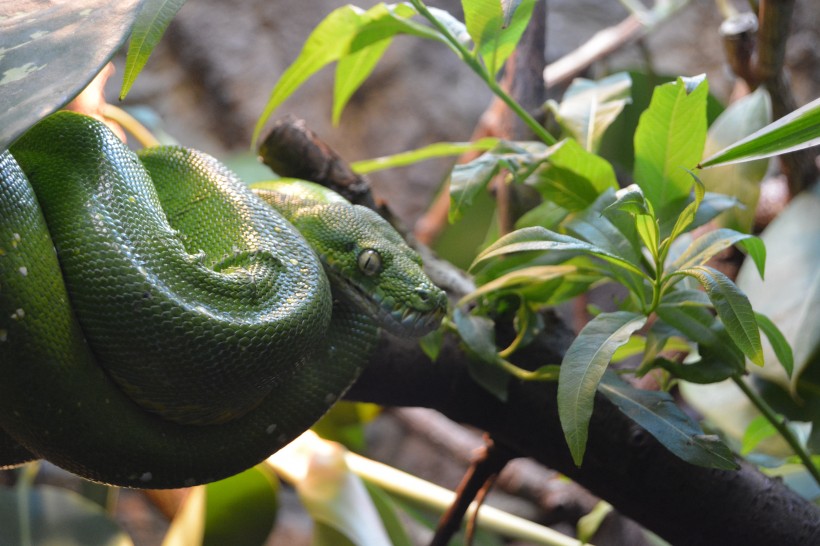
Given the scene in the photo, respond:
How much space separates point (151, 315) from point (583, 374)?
0.58 m

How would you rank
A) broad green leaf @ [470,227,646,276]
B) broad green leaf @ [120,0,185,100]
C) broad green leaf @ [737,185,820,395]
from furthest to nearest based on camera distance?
broad green leaf @ [737,185,820,395] → broad green leaf @ [470,227,646,276] → broad green leaf @ [120,0,185,100]

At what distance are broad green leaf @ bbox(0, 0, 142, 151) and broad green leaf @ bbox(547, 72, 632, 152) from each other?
0.98 metres

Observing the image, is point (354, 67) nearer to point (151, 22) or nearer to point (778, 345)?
point (151, 22)

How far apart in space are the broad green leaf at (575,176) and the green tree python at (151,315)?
1.15 ft

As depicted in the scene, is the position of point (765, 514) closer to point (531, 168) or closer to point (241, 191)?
point (531, 168)

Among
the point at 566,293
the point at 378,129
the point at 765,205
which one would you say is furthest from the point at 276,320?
the point at 378,129

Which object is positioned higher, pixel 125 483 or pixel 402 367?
pixel 125 483

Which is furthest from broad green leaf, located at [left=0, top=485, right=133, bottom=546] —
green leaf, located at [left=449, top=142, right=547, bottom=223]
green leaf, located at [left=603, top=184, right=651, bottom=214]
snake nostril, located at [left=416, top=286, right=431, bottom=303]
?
green leaf, located at [left=603, top=184, right=651, bottom=214]

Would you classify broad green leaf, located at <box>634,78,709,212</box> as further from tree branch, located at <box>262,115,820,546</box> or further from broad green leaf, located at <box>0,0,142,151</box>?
broad green leaf, located at <box>0,0,142,151</box>

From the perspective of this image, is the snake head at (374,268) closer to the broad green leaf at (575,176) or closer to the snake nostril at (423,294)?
the snake nostril at (423,294)

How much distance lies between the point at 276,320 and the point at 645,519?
35.9 inches

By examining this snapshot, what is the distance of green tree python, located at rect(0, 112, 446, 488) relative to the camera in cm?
89

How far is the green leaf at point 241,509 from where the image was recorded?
5.60 ft

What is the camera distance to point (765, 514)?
140cm
